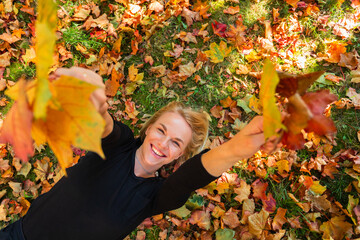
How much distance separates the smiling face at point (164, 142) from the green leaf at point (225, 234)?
1007 millimetres

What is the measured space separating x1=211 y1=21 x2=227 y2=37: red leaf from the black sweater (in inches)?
64.3

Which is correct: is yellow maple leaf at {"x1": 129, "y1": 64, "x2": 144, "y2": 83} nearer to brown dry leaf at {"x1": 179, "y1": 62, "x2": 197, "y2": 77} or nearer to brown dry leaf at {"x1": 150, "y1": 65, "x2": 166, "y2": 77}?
brown dry leaf at {"x1": 150, "y1": 65, "x2": 166, "y2": 77}

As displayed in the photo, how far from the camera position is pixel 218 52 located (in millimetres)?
2930

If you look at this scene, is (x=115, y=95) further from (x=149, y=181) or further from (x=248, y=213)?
(x=248, y=213)

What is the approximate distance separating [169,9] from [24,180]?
2.41 meters

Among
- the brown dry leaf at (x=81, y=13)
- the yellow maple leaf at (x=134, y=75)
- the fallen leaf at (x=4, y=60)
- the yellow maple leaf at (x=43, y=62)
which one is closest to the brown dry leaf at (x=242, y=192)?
the yellow maple leaf at (x=134, y=75)

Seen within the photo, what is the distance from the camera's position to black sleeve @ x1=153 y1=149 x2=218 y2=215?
5.03ft

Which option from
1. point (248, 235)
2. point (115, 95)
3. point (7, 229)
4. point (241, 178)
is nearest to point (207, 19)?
point (115, 95)

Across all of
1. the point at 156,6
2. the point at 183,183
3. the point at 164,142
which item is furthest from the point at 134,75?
the point at 183,183

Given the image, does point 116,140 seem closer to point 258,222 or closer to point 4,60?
point 258,222

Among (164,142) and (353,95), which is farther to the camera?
(353,95)

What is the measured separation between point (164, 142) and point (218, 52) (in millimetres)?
1410

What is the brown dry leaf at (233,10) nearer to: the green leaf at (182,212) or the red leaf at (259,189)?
the red leaf at (259,189)

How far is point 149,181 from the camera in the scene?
209 centimetres
